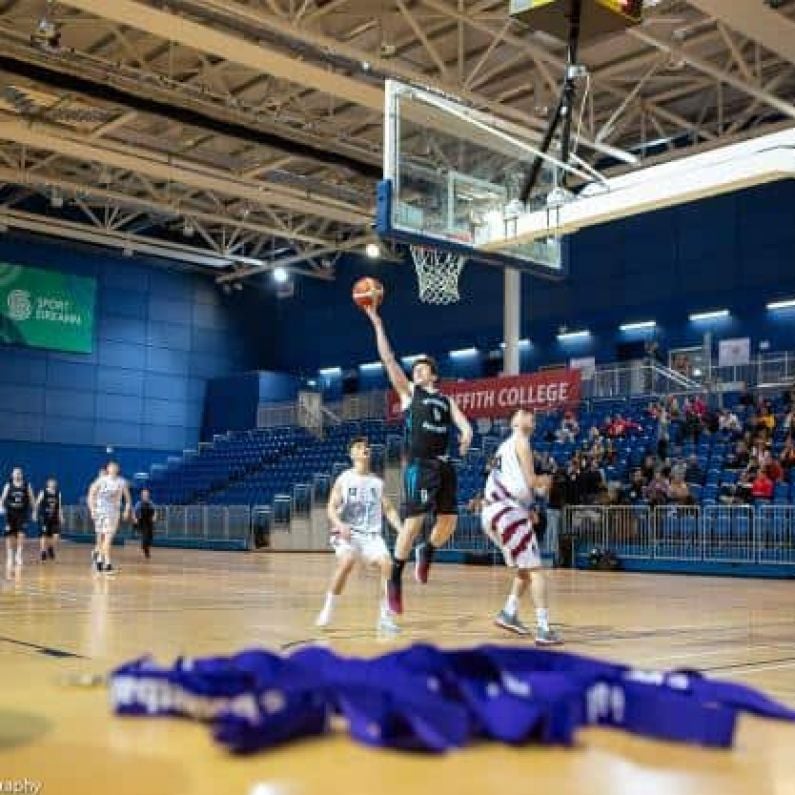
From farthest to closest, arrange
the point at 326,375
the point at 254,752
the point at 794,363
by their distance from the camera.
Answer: the point at 326,375 < the point at 794,363 < the point at 254,752

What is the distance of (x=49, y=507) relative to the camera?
22.1 meters

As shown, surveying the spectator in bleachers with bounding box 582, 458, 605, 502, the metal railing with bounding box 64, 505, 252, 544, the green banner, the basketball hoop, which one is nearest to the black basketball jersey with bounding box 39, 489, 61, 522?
the basketball hoop

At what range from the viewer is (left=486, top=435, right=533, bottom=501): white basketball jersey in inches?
326

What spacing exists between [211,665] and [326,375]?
38.3 m

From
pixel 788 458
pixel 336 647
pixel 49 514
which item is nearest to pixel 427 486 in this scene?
pixel 336 647

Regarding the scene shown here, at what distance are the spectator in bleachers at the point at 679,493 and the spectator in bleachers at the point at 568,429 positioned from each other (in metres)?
5.25

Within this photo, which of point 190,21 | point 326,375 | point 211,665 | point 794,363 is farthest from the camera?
point 326,375

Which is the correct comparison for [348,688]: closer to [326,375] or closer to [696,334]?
[696,334]

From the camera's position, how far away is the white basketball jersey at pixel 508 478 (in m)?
8.29

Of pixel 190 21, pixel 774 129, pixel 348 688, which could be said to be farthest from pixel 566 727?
pixel 774 129

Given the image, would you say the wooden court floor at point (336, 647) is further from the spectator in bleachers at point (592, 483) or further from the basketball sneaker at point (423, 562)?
the spectator in bleachers at point (592, 483)

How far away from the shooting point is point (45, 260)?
39719 mm

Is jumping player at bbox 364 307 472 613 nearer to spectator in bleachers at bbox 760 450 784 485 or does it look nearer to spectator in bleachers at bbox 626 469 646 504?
spectator in bleachers at bbox 760 450 784 485

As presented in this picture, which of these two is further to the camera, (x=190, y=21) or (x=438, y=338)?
(x=438, y=338)
